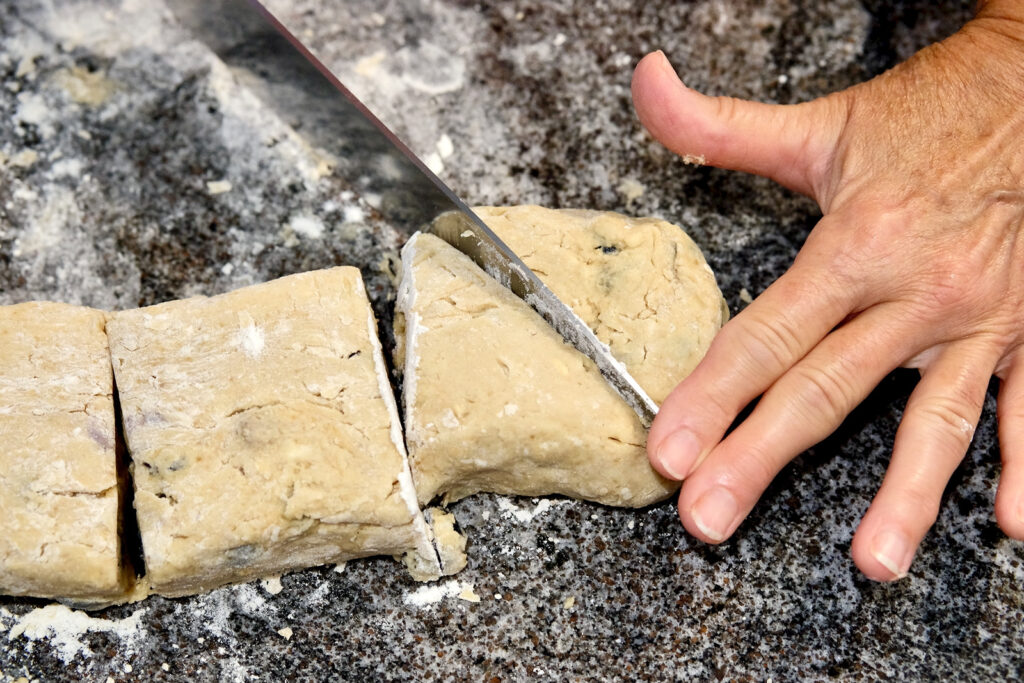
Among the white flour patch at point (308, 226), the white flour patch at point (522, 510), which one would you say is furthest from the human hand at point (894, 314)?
the white flour patch at point (308, 226)

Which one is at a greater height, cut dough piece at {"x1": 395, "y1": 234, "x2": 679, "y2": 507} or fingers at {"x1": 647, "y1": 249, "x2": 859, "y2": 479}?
fingers at {"x1": 647, "y1": 249, "x2": 859, "y2": 479}

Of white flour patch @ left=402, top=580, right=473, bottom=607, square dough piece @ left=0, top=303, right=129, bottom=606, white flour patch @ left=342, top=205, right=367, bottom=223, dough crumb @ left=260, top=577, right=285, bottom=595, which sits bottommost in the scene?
dough crumb @ left=260, top=577, right=285, bottom=595

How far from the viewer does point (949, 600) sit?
183 centimetres

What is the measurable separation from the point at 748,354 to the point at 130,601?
133cm

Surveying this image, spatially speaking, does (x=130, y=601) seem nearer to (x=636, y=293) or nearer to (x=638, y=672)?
(x=638, y=672)

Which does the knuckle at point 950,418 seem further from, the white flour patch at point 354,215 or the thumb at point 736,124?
the white flour patch at point 354,215

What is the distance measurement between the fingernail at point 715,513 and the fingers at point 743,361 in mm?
69

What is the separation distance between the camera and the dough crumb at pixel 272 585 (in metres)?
1.88

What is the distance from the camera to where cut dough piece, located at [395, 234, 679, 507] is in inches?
67.6

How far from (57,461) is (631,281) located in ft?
3.81

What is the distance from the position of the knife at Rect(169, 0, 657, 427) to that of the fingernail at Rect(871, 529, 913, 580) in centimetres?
47

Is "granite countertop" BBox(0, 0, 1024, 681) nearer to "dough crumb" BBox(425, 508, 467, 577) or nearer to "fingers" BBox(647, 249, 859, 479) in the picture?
"dough crumb" BBox(425, 508, 467, 577)

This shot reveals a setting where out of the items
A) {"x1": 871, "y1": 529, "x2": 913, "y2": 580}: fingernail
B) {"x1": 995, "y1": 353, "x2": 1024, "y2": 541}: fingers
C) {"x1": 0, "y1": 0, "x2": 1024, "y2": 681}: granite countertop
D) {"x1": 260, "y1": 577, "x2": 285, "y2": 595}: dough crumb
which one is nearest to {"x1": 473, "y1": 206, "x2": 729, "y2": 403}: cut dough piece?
{"x1": 0, "y1": 0, "x2": 1024, "y2": 681}: granite countertop

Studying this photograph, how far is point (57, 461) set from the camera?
65.6 inches
